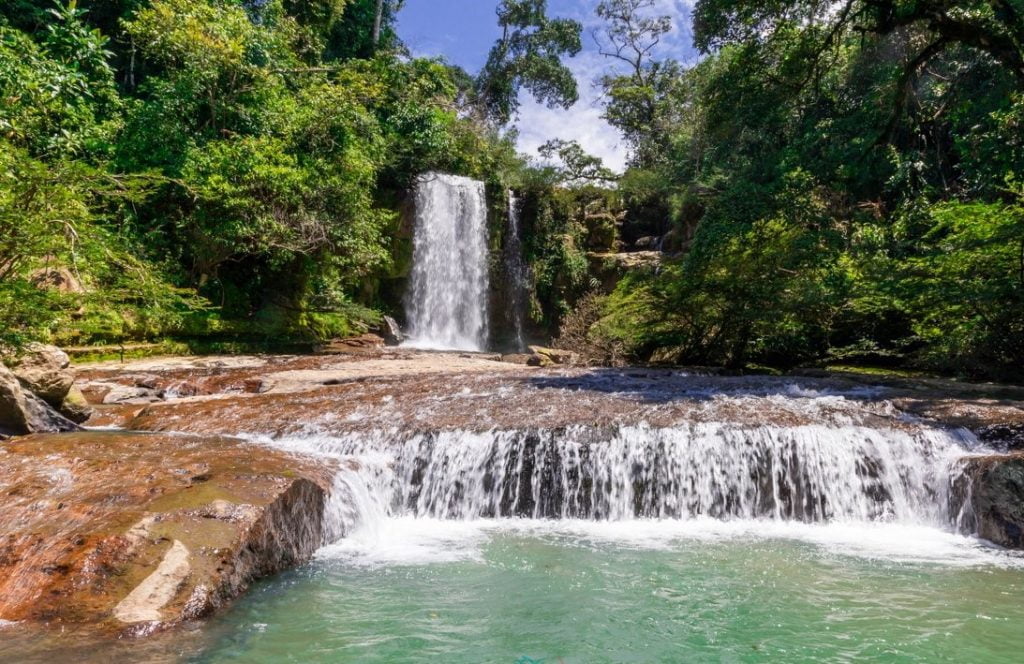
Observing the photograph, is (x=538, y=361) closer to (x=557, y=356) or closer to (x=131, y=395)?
(x=557, y=356)

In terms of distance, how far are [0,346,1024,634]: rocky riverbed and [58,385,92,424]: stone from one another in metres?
0.21

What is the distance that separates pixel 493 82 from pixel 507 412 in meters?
30.9

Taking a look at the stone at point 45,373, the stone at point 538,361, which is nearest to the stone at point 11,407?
the stone at point 45,373

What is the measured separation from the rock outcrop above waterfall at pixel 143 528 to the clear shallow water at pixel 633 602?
288 millimetres

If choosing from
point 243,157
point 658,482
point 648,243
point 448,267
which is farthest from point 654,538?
point 648,243

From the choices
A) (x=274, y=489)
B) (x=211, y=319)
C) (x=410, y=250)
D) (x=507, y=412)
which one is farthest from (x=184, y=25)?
(x=274, y=489)

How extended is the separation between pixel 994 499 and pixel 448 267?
65.4ft

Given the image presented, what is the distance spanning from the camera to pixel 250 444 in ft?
22.4

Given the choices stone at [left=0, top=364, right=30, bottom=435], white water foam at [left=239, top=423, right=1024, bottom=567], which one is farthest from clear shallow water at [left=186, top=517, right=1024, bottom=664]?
stone at [left=0, top=364, right=30, bottom=435]

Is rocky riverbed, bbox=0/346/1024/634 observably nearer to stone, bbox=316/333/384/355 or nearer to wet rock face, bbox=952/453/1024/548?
wet rock face, bbox=952/453/1024/548

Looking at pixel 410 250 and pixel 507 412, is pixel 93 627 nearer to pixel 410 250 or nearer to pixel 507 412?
pixel 507 412

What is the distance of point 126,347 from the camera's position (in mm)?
14797

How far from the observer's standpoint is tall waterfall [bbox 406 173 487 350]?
23.6 meters

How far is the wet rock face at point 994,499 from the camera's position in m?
5.68
